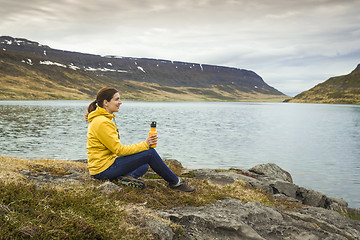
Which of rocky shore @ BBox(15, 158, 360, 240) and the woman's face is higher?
the woman's face

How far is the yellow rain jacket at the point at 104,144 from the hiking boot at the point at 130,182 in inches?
21.7

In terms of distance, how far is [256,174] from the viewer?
16.3m

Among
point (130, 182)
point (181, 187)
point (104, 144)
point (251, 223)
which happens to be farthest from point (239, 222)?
point (104, 144)

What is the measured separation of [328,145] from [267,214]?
36161 millimetres

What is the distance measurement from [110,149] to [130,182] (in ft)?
3.94

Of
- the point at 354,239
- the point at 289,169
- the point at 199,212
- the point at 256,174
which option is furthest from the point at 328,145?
the point at 199,212

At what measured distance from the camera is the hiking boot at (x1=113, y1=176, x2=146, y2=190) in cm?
810

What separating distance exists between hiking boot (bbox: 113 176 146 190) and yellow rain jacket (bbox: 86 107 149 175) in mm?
551

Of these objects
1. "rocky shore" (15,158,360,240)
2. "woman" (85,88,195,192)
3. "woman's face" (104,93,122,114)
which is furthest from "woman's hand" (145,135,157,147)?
"rocky shore" (15,158,360,240)

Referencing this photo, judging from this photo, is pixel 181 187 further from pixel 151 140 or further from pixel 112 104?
pixel 112 104

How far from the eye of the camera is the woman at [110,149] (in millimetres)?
7527

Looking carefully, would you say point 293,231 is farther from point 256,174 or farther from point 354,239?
point 256,174

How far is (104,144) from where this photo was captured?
7.64m

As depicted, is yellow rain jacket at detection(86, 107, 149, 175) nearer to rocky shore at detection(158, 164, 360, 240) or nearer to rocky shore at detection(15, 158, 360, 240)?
rocky shore at detection(15, 158, 360, 240)
